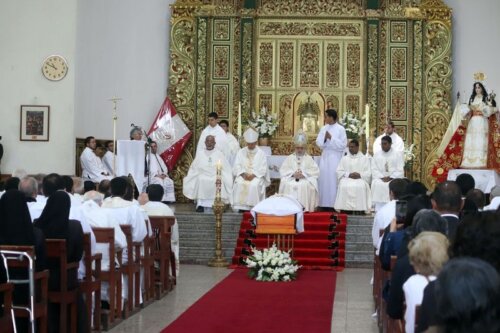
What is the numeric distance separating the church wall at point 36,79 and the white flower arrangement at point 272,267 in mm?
8327

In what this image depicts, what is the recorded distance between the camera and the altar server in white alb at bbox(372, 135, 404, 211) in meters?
18.6

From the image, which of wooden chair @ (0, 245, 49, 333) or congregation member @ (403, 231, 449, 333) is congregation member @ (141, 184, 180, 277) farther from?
congregation member @ (403, 231, 449, 333)

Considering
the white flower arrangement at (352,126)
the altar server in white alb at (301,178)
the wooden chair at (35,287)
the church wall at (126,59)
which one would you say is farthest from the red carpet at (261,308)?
the church wall at (126,59)

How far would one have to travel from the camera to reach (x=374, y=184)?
61.4ft

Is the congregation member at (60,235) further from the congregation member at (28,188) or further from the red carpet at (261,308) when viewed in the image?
the red carpet at (261,308)

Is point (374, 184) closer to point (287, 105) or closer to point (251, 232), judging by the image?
point (251, 232)

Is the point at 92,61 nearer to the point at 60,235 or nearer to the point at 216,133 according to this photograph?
the point at 216,133

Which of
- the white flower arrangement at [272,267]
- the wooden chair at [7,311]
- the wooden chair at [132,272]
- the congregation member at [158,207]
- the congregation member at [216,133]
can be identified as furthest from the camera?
the congregation member at [216,133]

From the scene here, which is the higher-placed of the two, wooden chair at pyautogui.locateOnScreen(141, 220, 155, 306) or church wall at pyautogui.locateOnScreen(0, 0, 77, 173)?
church wall at pyautogui.locateOnScreen(0, 0, 77, 173)

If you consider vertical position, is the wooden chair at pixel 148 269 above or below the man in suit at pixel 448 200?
below

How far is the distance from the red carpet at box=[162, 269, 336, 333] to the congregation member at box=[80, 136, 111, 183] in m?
7.00

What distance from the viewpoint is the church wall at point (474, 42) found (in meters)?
22.3

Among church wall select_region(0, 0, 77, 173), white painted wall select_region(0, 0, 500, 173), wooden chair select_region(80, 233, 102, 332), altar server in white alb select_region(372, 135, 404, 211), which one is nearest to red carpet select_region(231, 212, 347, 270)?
altar server in white alb select_region(372, 135, 404, 211)

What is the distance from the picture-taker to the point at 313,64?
75.5 feet
